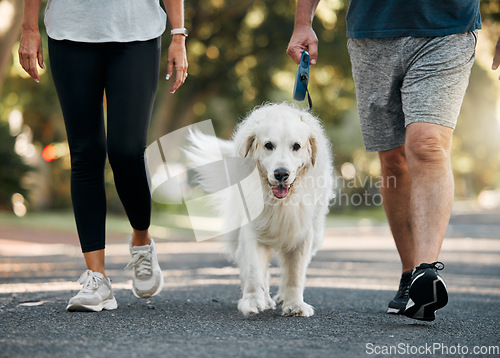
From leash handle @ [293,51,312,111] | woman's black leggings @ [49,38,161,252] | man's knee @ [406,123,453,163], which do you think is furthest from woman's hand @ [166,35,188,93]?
man's knee @ [406,123,453,163]

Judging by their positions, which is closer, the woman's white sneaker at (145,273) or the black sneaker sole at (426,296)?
the black sneaker sole at (426,296)

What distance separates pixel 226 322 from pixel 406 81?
165 cm

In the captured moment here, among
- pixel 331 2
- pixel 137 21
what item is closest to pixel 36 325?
pixel 137 21

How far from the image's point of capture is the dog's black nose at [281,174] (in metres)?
4.27

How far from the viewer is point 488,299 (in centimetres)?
522

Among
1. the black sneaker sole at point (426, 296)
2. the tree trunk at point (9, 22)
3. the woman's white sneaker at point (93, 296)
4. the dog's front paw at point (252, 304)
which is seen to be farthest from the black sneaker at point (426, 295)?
the tree trunk at point (9, 22)

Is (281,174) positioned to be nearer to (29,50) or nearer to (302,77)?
(302,77)

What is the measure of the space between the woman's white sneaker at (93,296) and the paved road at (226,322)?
7 centimetres

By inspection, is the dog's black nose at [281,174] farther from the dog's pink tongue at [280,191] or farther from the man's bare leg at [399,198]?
the man's bare leg at [399,198]

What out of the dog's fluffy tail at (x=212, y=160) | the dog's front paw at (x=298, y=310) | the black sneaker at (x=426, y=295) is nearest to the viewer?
the black sneaker at (x=426, y=295)

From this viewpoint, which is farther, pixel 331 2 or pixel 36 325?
pixel 331 2

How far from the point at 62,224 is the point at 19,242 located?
4297mm

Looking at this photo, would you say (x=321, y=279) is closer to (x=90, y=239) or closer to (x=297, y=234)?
(x=297, y=234)

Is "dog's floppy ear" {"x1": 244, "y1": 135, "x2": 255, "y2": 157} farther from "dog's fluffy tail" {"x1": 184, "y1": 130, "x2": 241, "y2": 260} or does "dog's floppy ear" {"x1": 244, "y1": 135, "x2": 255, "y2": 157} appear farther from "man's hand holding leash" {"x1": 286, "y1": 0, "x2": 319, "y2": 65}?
"man's hand holding leash" {"x1": 286, "y1": 0, "x2": 319, "y2": 65}
